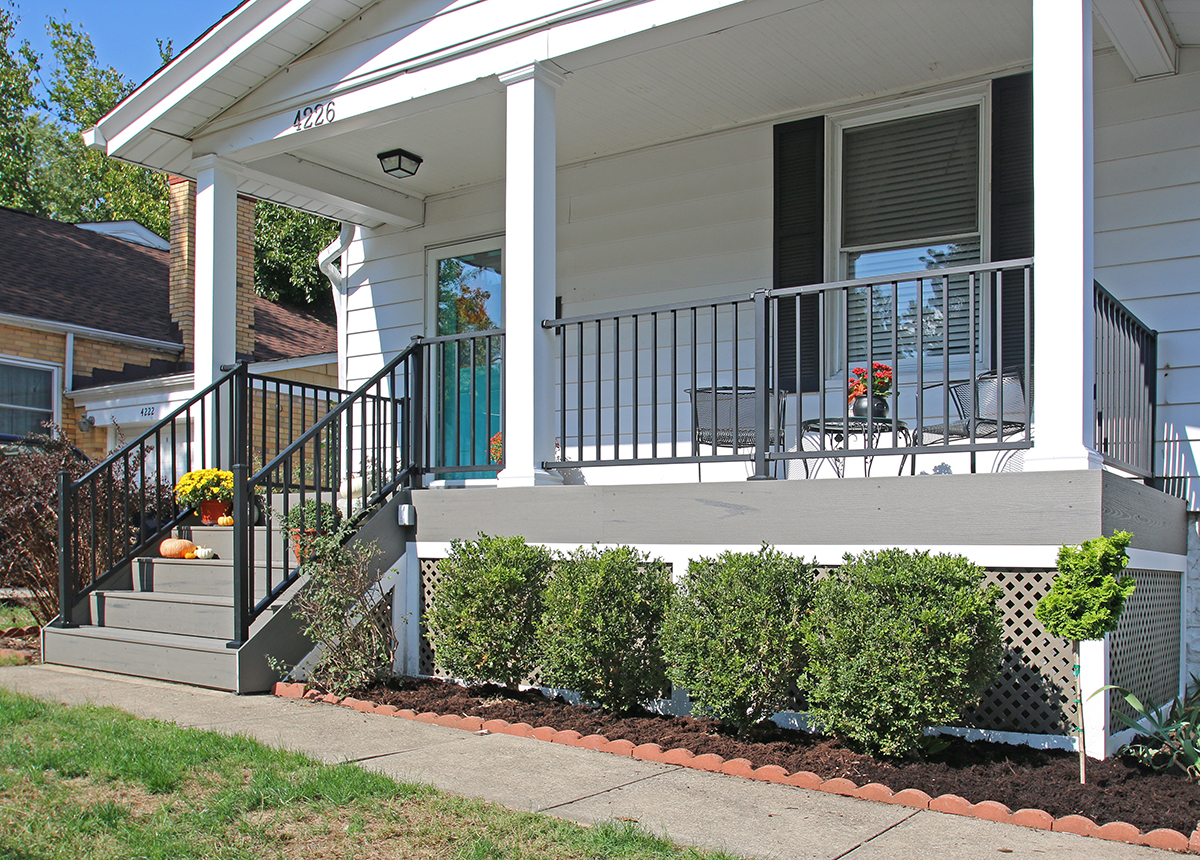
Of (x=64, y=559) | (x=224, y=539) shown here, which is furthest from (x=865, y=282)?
(x=64, y=559)

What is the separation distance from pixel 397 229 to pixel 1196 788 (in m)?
7.70

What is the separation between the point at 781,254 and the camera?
7082mm

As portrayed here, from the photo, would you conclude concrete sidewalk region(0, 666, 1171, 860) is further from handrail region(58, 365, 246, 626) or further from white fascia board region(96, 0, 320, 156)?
white fascia board region(96, 0, 320, 156)

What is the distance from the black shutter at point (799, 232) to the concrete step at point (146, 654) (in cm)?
410

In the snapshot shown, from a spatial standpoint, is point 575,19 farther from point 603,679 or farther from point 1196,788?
point 1196,788

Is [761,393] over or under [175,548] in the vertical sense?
over

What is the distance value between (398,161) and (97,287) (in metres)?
10.6

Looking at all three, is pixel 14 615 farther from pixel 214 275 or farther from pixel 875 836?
pixel 875 836

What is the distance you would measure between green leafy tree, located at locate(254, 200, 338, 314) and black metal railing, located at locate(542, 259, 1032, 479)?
14.3 meters

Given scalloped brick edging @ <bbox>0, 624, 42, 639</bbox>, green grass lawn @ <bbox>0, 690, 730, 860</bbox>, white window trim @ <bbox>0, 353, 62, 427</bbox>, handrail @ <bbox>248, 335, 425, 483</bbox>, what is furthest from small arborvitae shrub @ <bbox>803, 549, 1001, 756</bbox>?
white window trim @ <bbox>0, 353, 62, 427</bbox>

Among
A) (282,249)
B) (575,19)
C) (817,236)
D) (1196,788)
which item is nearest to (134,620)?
(575,19)

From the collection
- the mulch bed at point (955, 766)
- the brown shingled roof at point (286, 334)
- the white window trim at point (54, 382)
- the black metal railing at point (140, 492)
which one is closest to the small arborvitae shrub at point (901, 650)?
the mulch bed at point (955, 766)

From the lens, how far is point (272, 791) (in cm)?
344

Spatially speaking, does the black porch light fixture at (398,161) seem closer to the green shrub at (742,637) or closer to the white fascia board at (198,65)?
the white fascia board at (198,65)
